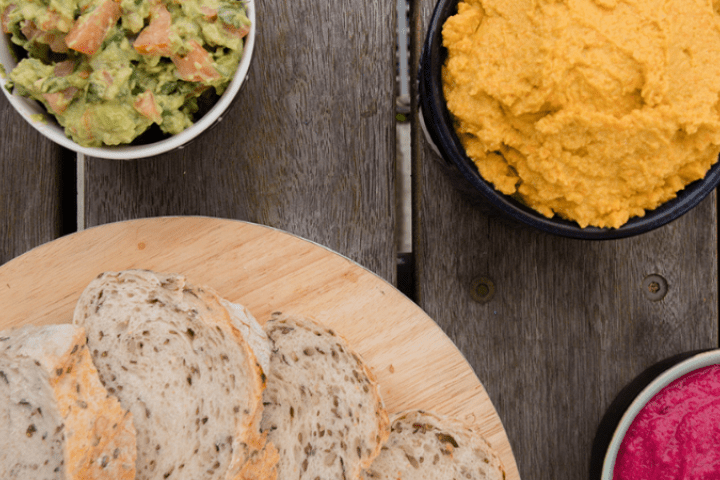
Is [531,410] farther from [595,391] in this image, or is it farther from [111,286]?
[111,286]

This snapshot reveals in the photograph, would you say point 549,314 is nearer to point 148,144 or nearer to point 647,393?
point 647,393

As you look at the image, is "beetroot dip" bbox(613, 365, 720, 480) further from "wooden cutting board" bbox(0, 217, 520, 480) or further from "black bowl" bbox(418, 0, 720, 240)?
"black bowl" bbox(418, 0, 720, 240)

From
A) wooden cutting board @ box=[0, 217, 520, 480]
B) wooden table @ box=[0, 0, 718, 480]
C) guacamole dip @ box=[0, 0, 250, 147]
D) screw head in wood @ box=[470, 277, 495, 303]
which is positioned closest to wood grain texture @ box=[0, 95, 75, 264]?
wooden table @ box=[0, 0, 718, 480]

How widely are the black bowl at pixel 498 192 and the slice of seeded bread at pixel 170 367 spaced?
51 centimetres

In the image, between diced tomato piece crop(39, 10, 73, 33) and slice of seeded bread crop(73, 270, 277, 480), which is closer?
diced tomato piece crop(39, 10, 73, 33)

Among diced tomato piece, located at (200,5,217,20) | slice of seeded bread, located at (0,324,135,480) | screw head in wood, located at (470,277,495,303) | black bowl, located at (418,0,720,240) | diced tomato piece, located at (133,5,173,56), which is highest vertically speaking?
diced tomato piece, located at (200,5,217,20)

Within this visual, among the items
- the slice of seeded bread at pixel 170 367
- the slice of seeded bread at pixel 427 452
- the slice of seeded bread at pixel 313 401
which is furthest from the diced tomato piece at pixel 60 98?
the slice of seeded bread at pixel 427 452

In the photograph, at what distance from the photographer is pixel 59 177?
4.14 ft

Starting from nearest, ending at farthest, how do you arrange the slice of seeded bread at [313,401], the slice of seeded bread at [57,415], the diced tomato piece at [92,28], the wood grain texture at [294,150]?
1. the diced tomato piece at [92,28]
2. the slice of seeded bread at [57,415]
3. the slice of seeded bread at [313,401]
4. the wood grain texture at [294,150]

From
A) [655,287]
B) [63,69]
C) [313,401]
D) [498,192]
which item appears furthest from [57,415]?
[655,287]

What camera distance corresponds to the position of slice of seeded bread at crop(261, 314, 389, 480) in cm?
109

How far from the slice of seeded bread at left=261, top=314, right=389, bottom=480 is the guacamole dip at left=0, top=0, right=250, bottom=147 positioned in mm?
468

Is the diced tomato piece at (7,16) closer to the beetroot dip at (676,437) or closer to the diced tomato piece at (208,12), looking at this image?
the diced tomato piece at (208,12)

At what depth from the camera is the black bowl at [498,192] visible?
970 mm
